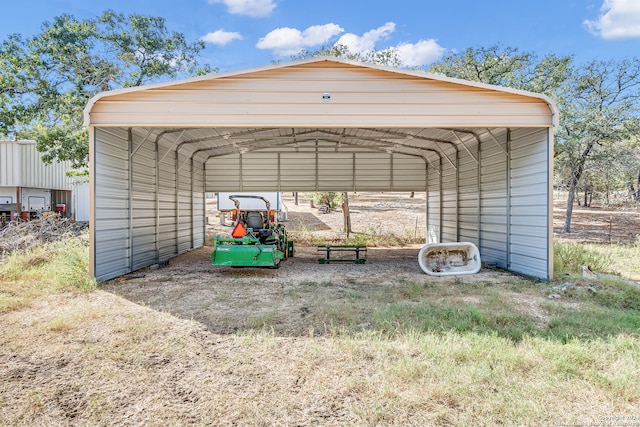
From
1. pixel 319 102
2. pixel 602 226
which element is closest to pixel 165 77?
pixel 319 102

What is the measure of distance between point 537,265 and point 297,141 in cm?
767

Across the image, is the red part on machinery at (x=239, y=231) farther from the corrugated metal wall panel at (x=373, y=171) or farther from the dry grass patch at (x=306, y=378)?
the corrugated metal wall panel at (x=373, y=171)

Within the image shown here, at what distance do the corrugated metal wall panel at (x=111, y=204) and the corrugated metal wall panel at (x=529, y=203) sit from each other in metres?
8.44

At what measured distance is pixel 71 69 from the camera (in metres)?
13.1

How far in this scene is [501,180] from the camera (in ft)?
27.9

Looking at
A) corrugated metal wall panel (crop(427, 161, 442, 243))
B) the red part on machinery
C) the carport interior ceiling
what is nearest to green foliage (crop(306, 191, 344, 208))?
the carport interior ceiling

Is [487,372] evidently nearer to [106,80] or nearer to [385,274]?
[385,274]

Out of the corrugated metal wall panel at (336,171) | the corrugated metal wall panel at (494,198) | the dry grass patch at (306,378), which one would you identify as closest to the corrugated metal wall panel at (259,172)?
the corrugated metal wall panel at (336,171)

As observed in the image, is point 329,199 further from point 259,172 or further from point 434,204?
point 434,204

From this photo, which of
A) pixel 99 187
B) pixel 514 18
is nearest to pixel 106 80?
pixel 99 187

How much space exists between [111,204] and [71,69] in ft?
30.6

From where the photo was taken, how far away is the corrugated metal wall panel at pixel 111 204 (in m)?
6.73

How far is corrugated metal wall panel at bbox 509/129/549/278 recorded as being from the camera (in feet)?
22.5

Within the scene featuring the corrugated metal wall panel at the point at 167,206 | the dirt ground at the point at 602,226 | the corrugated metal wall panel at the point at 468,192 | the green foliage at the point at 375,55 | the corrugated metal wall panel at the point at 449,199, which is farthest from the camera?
the green foliage at the point at 375,55
